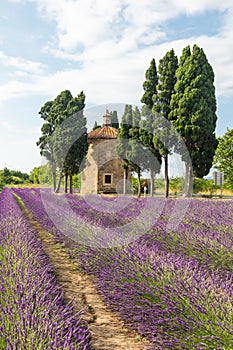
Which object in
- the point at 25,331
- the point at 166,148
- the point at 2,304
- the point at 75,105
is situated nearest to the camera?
the point at 25,331

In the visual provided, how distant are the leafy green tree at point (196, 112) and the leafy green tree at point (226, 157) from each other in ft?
31.8

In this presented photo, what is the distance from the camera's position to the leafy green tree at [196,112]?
20828mm

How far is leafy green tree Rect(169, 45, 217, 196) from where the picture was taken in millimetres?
20828

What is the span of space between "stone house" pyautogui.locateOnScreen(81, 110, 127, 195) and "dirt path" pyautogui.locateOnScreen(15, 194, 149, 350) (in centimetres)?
2668

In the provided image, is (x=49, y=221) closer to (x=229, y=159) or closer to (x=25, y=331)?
(x=25, y=331)

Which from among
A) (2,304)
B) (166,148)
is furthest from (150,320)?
(166,148)

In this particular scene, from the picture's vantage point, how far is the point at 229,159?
101 feet

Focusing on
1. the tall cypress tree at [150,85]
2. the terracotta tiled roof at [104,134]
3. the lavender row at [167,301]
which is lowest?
the lavender row at [167,301]

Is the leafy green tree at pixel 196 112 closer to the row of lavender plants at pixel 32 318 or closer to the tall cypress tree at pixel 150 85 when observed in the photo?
the tall cypress tree at pixel 150 85

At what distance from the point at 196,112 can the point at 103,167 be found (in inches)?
529

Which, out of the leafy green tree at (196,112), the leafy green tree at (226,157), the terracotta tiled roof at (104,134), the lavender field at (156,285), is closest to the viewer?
the lavender field at (156,285)

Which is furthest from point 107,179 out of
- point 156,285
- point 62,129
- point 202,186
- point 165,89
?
point 156,285

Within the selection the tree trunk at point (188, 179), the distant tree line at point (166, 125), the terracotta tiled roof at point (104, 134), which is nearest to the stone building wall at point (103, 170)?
the terracotta tiled roof at point (104, 134)

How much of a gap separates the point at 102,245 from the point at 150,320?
68.4 inches
